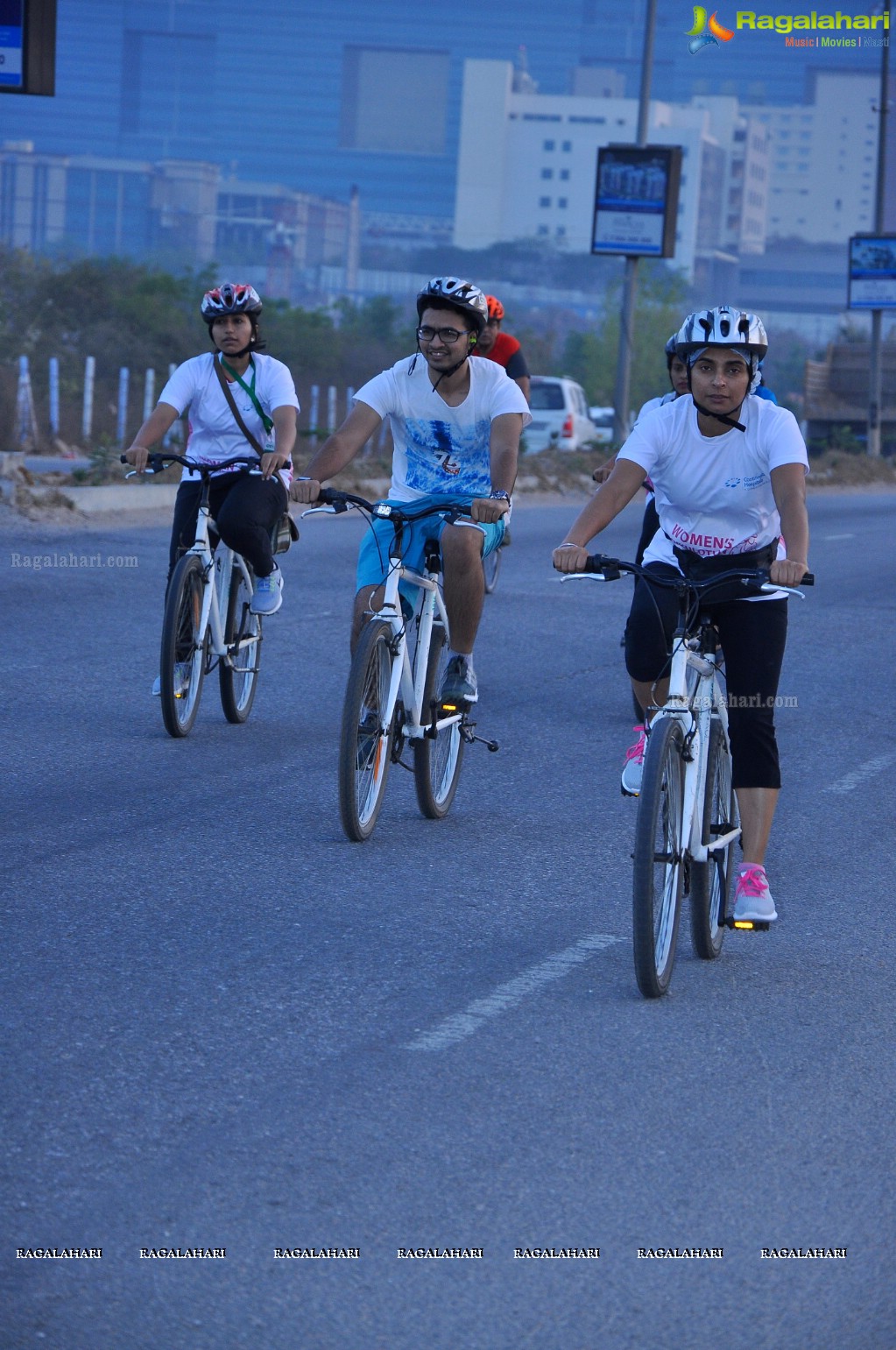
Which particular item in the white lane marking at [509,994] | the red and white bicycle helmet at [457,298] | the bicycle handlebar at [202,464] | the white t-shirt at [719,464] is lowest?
the white lane marking at [509,994]

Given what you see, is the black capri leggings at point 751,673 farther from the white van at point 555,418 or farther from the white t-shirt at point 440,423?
the white van at point 555,418

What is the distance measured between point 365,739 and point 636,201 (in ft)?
100

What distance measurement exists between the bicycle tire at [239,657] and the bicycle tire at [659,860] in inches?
159

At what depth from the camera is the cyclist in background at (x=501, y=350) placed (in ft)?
39.5

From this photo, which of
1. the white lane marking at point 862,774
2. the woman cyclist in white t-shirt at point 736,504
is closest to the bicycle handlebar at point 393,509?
the woman cyclist in white t-shirt at point 736,504

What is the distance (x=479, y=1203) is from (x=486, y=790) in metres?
4.40

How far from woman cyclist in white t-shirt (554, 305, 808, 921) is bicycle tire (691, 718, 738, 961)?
60mm

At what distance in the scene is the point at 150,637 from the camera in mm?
11922

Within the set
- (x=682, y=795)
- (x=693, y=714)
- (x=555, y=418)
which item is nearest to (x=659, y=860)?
(x=682, y=795)

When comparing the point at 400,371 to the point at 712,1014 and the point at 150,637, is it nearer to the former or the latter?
the point at 712,1014

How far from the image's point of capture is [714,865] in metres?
5.61

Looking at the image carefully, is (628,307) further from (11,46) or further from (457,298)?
(457,298)

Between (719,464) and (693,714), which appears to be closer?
(693,714)

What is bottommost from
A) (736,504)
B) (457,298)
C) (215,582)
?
(215,582)
